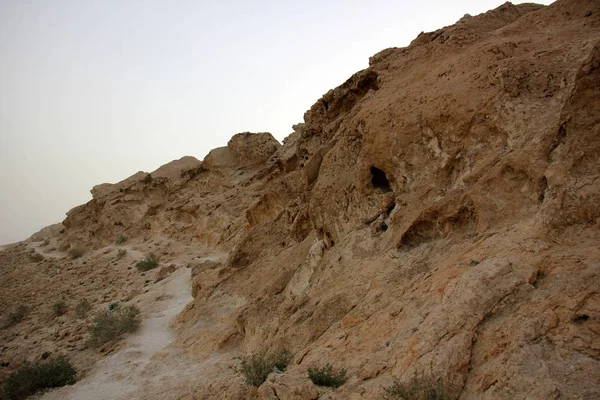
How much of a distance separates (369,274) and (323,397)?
236cm

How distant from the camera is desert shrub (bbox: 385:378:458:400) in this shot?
10.4 feet

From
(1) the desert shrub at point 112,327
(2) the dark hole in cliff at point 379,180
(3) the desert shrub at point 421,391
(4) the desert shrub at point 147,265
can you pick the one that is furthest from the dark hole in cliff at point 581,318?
(4) the desert shrub at point 147,265

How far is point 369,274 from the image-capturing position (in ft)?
19.5

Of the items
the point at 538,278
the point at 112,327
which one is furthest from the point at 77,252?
the point at 538,278

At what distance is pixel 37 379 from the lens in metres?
8.50

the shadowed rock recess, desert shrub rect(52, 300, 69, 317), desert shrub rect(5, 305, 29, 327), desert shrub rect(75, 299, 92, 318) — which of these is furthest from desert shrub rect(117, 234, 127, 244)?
the shadowed rock recess

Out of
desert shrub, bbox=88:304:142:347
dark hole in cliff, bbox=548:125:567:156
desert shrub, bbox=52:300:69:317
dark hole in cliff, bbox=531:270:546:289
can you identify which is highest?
desert shrub, bbox=52:300:69:317

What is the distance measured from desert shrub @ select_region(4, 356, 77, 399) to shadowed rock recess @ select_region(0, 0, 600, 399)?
63 centimetres

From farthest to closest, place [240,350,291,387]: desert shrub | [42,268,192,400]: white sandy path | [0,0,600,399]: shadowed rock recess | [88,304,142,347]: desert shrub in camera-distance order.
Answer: [88,304,142,347]: desert shrub, [42,268,192,400]: white sandy path, [240,350,291,387]: desert shrub, [0,0,600,399]: shadowed rock recess

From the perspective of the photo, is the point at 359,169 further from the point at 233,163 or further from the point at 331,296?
the point at 233,163

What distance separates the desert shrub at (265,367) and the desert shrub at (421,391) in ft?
6.65

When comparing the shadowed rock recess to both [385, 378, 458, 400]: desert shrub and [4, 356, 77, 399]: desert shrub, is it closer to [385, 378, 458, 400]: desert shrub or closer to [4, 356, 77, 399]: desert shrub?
[385, 378, 458, 400]: desert shrub

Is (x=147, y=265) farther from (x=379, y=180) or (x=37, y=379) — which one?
(x=379, y=180)

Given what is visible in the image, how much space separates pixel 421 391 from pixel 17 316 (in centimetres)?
1749
